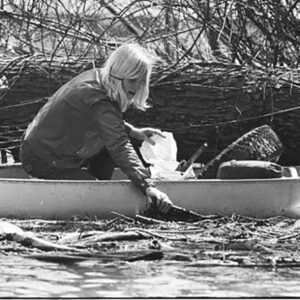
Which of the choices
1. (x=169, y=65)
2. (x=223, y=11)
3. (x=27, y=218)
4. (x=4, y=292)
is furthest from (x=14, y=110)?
(x=4, y=292)

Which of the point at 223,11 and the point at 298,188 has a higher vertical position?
the point at 223,11

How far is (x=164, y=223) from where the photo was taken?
5812mm

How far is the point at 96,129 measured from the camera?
6.21m

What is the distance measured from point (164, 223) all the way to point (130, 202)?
0.87ft

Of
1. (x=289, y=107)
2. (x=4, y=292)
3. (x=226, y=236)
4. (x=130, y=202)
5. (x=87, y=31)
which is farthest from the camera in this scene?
(x=87, y=31)

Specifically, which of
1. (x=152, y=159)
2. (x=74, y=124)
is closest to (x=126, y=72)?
(x=74, y=124)

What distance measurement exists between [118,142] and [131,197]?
322 millimetres

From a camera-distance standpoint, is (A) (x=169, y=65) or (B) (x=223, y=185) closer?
(B) (x=223, y=185)

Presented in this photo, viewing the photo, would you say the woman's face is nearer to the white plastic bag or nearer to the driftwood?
the white plastic bag

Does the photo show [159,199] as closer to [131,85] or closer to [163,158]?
[131,85]

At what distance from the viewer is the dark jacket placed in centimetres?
604

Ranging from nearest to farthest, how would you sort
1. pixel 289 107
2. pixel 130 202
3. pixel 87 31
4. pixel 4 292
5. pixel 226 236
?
pixel 4 292 → pixel 226 236 → pixel 130 202 → pixel 289 107 → pixel 87 31

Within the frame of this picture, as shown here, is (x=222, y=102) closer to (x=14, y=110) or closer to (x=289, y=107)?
(x=289, y=107)

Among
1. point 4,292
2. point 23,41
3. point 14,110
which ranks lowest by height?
point 4,292
